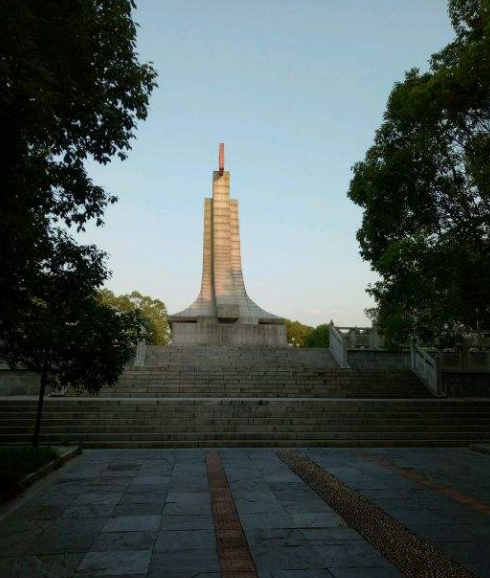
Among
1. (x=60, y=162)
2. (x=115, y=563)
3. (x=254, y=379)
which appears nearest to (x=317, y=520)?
(x=115, y=563)

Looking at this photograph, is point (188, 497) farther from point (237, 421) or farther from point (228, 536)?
point (237, 421)

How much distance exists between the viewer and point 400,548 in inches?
211

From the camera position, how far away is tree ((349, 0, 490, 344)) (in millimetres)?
13797

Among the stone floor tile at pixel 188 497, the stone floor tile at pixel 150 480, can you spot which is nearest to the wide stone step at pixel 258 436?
the stone floor tile at pixel 150 480

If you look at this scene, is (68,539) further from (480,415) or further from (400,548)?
(480,415)

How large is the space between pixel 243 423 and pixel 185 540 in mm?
9700

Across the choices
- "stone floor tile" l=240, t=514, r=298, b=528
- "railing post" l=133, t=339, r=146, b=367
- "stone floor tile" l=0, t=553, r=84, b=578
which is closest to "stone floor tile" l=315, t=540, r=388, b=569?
"stone floor tile" l=240, t=514, r=298, b=528

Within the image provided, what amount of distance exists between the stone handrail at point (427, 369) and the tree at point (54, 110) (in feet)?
55.3

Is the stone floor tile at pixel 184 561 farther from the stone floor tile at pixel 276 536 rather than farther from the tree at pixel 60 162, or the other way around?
the tree at pixel 60 162

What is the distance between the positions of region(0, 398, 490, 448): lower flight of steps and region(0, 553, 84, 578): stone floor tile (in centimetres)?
873

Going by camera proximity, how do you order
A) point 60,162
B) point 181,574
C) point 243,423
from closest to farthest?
point 181,574
point 60,162
point 243,423

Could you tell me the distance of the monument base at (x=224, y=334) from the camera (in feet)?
107

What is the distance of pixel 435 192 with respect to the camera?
638 inches

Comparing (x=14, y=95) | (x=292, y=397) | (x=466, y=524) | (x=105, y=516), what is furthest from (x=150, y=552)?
(x=292, y=397)
